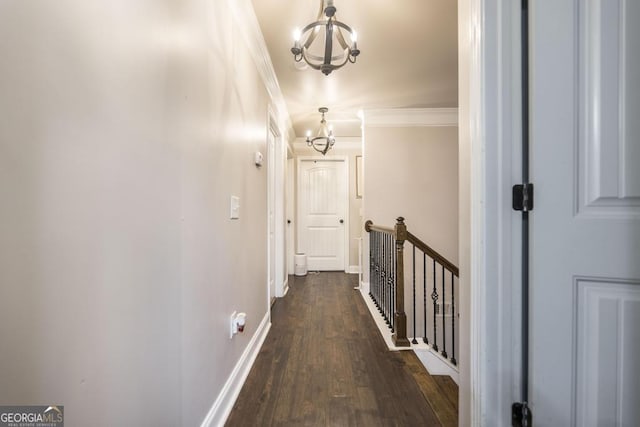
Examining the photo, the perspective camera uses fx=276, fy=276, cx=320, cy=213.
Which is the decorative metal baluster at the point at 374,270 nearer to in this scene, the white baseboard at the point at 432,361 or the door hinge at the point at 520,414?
the white baseboard at the point at 432,361

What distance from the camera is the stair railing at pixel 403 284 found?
2.26m

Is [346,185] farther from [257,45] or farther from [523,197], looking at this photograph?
[523,197]

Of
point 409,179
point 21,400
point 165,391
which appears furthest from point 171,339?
point 409,179

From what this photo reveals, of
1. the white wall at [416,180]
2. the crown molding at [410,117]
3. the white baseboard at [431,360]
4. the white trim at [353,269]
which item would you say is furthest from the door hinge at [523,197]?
the white trim at [353,269]

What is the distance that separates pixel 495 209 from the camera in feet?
3.00

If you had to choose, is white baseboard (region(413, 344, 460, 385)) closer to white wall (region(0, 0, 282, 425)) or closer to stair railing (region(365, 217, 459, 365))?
stair railing (region(365, 217, 459, 365))

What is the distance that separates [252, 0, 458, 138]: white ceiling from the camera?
6.29ft

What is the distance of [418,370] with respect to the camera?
186 centimetres

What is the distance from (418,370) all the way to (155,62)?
85.4 inches

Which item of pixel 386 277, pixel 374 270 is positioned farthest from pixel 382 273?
pixel 374 270

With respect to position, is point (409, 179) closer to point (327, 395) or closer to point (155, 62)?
point (327, 395)

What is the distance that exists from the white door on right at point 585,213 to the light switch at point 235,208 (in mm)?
1404

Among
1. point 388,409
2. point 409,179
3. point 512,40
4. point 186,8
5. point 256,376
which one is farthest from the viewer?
point 409,179

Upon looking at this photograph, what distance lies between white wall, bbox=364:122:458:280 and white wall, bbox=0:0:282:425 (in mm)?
2740
